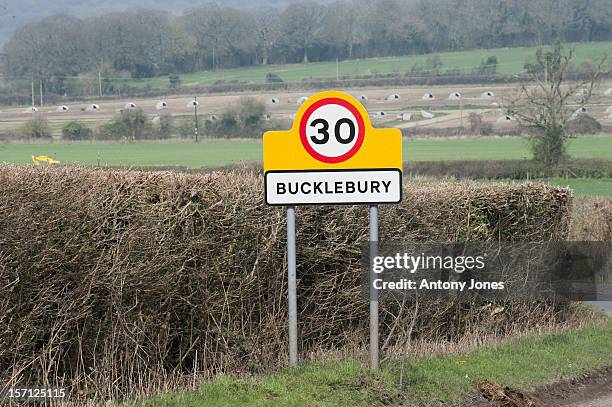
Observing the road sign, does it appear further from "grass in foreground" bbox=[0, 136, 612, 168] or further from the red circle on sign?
"grass in foreground" bbox=[0, 136, 612, 168]

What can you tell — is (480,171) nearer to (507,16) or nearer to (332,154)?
(332,154)

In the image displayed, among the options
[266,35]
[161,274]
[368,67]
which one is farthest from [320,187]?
[266,35]

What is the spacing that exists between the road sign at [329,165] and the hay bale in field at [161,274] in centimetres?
88

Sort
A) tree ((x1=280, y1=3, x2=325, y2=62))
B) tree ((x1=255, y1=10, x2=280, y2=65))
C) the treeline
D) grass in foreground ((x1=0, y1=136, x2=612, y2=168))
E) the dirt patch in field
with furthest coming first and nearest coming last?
1. tree ((x1=280, y1=3, x2=325, y2=62))
2. tree ((x1=255, y1=10, x2=280, y2=65))
3. the treeline
4. grass in foreground ((x1=0, y1=136, x2=612, y2=168))
5. the dirt patch in field

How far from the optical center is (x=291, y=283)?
861 cm

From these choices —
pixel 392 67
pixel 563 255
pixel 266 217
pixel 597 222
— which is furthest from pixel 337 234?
pixel 392 67

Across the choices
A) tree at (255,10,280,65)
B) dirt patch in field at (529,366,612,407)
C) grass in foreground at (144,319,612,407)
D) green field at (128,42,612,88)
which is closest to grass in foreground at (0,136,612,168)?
green field at (128,42,612,88)

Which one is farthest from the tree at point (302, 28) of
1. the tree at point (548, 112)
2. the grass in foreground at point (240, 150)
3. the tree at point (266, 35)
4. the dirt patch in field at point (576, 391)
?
the dirt patch in field at point (576, 391)

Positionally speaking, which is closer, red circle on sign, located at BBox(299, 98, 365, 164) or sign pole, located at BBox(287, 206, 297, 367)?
red circle on sign, located at BBox(299, 98, 365, 164)

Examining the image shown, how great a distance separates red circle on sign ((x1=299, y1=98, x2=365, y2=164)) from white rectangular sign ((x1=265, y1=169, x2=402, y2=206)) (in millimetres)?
113

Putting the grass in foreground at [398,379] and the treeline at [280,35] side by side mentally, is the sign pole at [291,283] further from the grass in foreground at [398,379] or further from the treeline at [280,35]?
the treeline at [280,35]

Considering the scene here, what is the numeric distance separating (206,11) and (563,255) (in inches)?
5423

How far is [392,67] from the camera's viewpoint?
11544cm

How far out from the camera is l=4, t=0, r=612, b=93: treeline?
11131 centimetres
